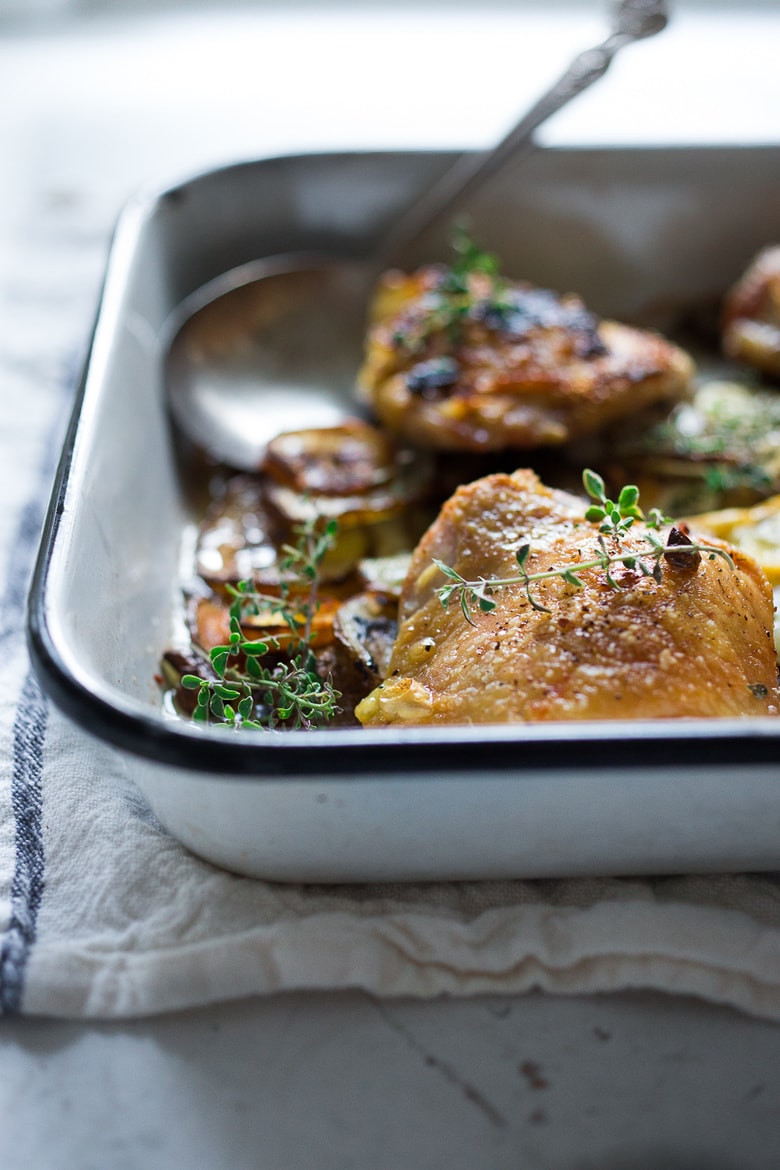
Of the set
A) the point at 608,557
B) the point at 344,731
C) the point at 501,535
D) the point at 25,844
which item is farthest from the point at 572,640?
the point at 25,844

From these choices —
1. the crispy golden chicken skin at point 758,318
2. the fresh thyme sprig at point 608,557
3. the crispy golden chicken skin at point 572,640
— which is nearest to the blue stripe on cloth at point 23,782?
the crispy golden chicken skin at point 572,640

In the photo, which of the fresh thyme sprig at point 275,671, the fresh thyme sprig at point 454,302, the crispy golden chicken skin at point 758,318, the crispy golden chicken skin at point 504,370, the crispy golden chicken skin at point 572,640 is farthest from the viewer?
the crispy golden chicken skin at point 758,318

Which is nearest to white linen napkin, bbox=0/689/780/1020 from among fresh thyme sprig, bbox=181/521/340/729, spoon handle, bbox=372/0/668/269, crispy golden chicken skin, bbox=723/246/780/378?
fresh thyme sprig, bbox=181/521/340/729

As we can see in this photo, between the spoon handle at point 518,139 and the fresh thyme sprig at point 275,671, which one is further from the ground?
the spoon handle at point 518,139

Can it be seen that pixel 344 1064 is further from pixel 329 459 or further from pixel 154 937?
pixel 329 459

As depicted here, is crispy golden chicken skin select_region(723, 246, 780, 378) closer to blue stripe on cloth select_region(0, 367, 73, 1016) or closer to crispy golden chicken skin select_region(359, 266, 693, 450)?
crispy golden chicken skin select_region(359, 266, 693, 450)

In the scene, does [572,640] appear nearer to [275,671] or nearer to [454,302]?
[275,671]

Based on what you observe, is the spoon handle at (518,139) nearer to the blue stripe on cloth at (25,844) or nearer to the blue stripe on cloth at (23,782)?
the blue stripe on cloth at (23,782)
